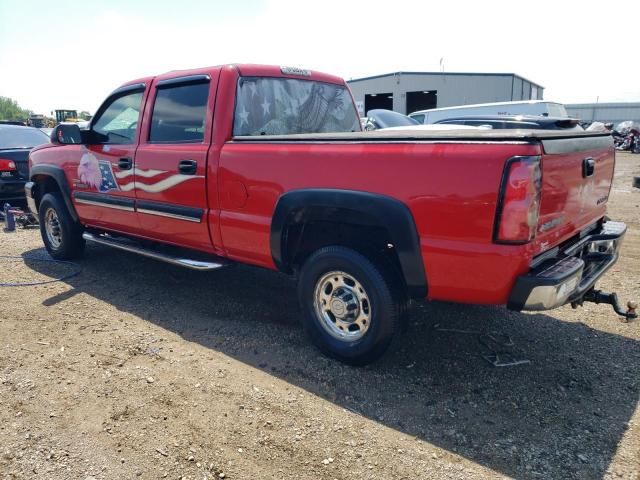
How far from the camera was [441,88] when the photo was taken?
2886 centimetres

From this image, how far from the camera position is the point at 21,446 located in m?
2.60

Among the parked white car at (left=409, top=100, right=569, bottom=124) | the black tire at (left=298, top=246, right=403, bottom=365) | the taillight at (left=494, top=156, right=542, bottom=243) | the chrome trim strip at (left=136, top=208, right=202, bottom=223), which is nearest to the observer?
the taillight at (left=494, top=156, right=542, bottom=243)

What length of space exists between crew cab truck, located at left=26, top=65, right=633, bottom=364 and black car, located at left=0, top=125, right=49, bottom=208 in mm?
3608

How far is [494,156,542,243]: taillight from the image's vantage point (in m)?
2.42

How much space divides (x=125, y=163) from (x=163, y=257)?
98cm

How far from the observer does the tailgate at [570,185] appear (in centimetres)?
262

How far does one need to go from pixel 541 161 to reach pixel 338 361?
1801mm

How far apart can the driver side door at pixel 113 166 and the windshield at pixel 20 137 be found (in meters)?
4.23

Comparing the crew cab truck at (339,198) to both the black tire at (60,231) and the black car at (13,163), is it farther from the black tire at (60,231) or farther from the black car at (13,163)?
the black car at (13,163)

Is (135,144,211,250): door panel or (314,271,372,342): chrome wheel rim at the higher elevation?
(135,144,211,250): door panel

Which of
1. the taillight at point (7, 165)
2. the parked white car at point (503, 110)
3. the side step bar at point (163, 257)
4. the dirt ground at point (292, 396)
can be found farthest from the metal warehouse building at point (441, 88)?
the dirt ground at point (292, 396)

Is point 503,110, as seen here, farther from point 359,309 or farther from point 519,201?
point 519,201

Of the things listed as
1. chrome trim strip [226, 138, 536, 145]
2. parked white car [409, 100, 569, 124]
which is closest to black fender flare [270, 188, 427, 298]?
chrome trim strip [226, 138, 536, 145]

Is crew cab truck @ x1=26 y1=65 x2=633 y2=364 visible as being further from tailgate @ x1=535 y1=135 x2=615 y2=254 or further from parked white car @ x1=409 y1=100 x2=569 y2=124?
parked white car @ x1=409 y1=100 x2=569 y2=124
